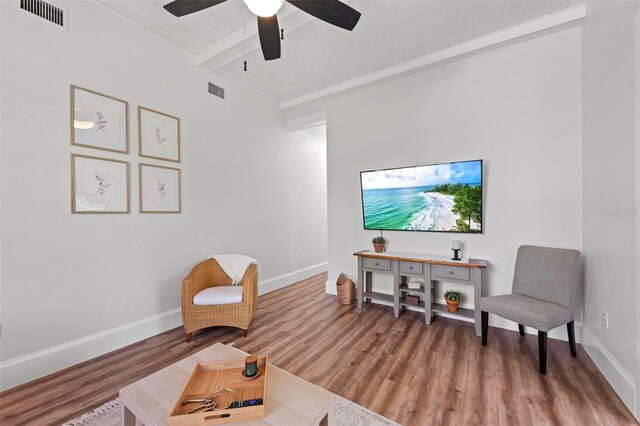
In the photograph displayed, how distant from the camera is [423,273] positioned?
296 centimetres

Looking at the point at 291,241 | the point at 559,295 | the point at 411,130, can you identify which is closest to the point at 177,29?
the point at 411,130

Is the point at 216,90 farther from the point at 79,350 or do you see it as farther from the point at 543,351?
the point at 543,351

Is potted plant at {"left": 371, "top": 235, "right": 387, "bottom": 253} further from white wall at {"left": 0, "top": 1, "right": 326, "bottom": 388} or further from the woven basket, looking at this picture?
white wall at {"left": 0, "top": 1, "right": 326, "bottom": 388}

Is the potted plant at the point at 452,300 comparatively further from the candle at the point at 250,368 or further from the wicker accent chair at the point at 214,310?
the candle at the point at 250,368

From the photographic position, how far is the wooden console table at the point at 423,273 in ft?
8.79

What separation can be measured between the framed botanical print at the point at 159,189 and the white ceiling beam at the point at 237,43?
4.49 ft

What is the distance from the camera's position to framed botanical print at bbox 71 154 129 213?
7.36 feet

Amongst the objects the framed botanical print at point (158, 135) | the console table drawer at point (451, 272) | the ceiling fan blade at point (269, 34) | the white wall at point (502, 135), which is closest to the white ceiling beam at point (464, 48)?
the white wall at point (502, 135)

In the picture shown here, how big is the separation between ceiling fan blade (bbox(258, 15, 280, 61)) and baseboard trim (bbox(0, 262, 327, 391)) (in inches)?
111

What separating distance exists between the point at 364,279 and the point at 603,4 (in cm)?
338

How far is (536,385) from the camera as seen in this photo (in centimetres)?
187

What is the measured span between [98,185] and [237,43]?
1953 mm

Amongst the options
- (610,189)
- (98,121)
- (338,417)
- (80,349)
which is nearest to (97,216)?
(98,121)

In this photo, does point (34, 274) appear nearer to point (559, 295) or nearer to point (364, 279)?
point (364, 279)
